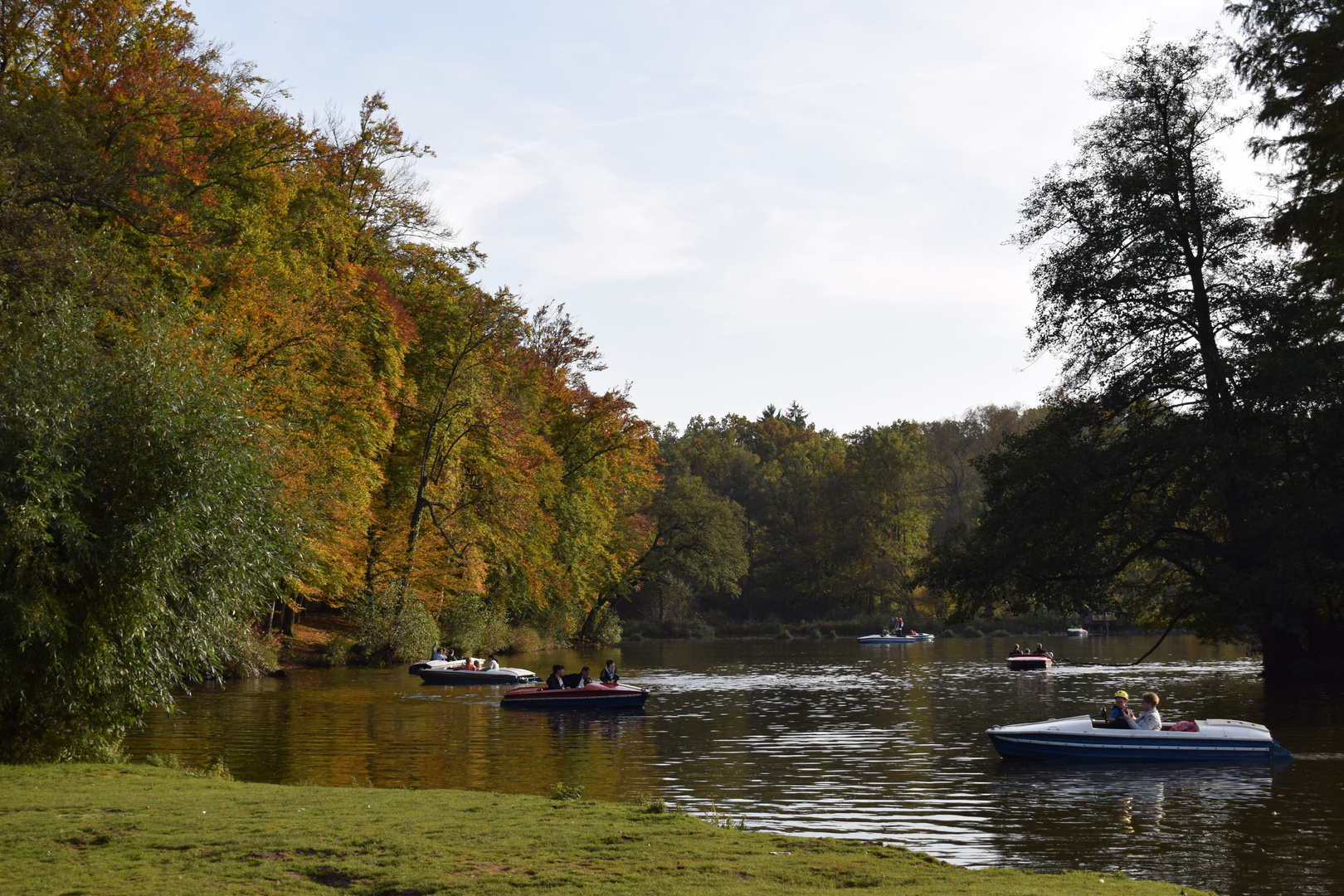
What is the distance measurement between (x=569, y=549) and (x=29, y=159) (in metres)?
36.5

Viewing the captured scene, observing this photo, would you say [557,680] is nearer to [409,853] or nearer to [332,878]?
[409,853]

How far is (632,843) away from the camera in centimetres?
1021

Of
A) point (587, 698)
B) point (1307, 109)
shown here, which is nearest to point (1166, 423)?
point (1307, 109)

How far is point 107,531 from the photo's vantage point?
14.1 metres

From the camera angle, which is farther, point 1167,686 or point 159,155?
point 1167,686

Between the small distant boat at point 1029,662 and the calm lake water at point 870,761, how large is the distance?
379cm

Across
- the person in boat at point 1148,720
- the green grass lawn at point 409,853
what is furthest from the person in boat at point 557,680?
the green grass lawn at point 409,853

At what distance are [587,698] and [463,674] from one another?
8704mm

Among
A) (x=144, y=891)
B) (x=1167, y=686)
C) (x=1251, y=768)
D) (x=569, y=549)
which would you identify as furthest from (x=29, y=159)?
(x=569, y=549)

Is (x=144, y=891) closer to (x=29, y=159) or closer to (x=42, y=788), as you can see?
(x=42, y=788)

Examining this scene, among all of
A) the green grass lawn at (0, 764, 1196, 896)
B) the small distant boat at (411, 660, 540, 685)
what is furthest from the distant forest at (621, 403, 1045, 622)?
the green grass lawn at (0, 764, 1196, 896)

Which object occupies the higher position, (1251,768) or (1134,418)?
(1134,418)

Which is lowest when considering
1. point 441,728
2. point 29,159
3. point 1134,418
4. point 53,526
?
point 441,728

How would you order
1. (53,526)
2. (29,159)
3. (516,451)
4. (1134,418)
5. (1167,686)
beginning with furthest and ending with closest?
(516,451) < (1167,686) < (1134,418) < (29,159) < (53,526)
